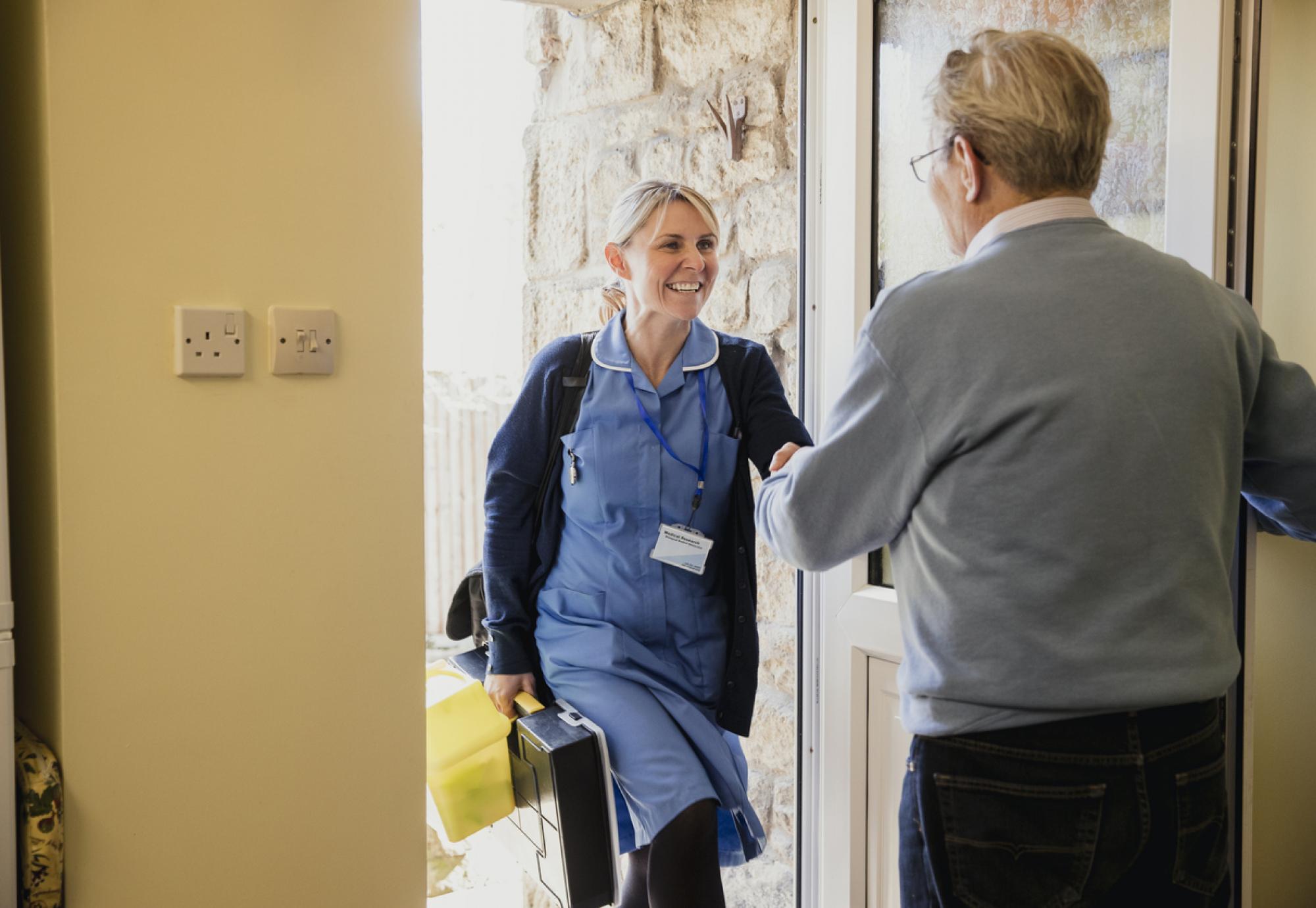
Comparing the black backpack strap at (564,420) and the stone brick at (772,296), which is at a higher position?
the stone brick at (772,296)

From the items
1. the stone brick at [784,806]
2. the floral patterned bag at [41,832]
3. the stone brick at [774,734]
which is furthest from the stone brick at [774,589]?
the floral patterned bag at [41,832]

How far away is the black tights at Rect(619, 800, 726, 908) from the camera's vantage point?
1.96 meters

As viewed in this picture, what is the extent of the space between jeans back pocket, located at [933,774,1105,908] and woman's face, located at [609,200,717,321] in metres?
1.18

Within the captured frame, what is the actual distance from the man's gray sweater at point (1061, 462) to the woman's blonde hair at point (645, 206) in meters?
0.98

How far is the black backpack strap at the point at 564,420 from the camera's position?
217 cm

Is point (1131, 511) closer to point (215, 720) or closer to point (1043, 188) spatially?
point (1043, 188)

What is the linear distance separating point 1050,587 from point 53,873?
4.55 feet

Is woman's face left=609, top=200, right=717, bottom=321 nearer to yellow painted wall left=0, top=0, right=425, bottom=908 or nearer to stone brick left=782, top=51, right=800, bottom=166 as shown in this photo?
stone brick left=782, top=51, right=800, bottom=166

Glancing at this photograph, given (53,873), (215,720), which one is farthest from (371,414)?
(53,873)

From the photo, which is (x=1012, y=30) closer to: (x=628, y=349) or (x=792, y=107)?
(x=792, y=107)

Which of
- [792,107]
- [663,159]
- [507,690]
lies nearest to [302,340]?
[507,690]

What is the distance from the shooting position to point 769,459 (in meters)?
2.11

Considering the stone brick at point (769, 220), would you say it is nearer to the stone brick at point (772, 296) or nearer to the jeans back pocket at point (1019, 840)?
the stone brick at point (772, 296)

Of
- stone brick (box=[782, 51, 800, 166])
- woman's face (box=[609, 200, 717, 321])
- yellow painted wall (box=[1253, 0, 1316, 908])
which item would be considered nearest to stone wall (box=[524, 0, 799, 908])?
stone brick (box=[782, 51, 800, 166])
